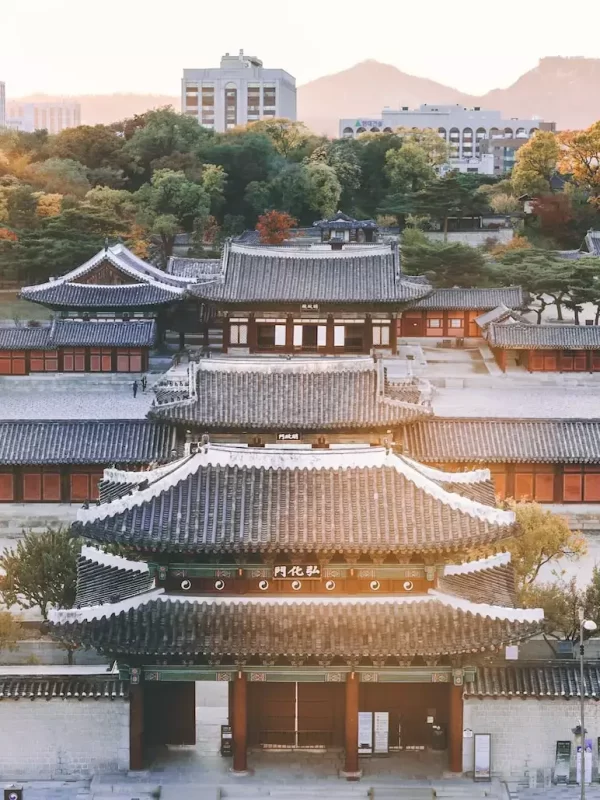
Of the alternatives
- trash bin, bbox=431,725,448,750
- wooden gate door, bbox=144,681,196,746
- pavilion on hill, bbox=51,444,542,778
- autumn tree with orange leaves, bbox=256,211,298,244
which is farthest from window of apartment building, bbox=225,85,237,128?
trash bin, bbox=431,725,448,750

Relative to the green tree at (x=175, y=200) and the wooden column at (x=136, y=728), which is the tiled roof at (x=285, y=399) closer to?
the wooden column at (x=136, y=728)

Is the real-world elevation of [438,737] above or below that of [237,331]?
below

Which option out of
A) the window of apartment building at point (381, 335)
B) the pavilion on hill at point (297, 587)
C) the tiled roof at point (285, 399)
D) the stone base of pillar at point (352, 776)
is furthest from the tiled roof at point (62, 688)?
the window of apartment building at point (381, 335)

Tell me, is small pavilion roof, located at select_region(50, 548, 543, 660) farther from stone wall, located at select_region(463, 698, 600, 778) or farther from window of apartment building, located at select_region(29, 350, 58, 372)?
window of apartment building, located at select_region(29, 350, 58, 372)

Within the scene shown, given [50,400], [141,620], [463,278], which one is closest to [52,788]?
[141,620]

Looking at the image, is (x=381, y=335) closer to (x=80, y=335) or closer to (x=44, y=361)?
(x=80, y=335)

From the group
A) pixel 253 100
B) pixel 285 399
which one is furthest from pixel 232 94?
pixel 285 399
